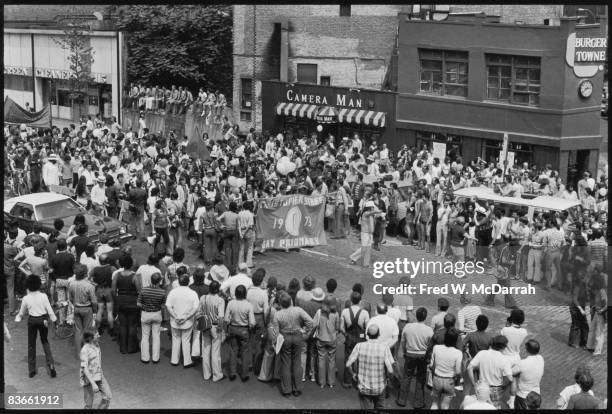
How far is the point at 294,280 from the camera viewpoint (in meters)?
14.7

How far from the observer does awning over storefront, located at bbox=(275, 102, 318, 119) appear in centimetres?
3706

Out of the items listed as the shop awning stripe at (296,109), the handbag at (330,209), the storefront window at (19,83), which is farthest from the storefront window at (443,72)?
the storefront window at (19,83)

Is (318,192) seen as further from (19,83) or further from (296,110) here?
(19,83)

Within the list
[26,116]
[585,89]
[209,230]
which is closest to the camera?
[209,230]

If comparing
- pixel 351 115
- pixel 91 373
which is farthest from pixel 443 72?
pixel 91 373

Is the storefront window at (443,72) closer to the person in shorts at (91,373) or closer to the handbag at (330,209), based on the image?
the handbag at (330,209)

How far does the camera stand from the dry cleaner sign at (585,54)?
3017cm

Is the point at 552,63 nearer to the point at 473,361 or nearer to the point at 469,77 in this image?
the point at 469,77

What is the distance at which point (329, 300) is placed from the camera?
14.1 m

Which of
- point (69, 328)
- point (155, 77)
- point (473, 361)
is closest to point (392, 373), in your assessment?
point (473, 361)

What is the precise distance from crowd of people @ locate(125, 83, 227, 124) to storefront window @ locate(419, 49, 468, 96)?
29.4ft

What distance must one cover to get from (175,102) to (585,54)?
57.8ft

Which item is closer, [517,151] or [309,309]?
[309,309]

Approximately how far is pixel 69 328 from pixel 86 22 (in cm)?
3226
